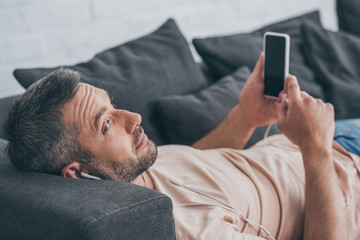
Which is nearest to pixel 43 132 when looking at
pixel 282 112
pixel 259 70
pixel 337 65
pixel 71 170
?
pixel 71 170

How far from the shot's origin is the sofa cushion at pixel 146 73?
1561 mm

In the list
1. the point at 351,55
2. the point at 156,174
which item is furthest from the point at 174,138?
the point at 351,55

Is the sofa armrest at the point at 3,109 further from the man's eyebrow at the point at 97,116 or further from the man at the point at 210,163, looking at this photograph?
the man's eyebrow at the point at 97,116

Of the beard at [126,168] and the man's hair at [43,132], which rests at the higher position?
the man's hair at [43,132]

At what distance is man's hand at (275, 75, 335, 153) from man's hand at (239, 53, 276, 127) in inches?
9.8

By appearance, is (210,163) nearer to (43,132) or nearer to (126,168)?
(126,168)

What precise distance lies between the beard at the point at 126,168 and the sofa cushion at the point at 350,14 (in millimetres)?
1663

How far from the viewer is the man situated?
112 cm

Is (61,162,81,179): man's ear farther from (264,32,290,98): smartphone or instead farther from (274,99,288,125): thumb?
(264,32,290,98): smartphone

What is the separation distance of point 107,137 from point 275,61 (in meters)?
0.64

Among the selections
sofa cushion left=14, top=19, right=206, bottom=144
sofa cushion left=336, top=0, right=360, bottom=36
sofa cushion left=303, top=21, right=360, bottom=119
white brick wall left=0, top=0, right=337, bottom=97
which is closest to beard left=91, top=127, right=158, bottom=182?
sofa cushion left=14, top=19, right=206, bottom=144

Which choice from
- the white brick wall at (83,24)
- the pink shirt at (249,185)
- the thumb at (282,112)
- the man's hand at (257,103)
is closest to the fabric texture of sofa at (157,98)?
the man's hand at (257,103)

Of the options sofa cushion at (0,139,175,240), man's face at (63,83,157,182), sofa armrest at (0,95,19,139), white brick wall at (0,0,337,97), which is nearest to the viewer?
sofa cushion at (0,139,175,240)

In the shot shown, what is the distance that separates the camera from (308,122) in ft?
4.29
